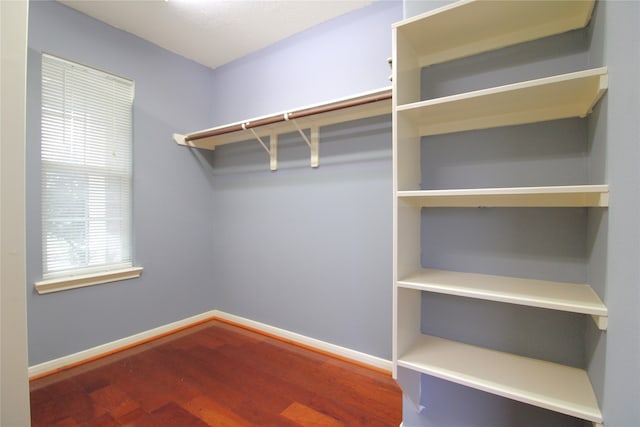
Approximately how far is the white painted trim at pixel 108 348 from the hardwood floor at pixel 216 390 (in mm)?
67

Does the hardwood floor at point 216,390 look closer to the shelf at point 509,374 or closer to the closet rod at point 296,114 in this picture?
the shelf at point 509,374

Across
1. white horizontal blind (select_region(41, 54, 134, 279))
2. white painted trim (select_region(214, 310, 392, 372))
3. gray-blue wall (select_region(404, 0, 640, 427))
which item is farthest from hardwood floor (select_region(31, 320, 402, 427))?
white horizontal blind (select_region(41, 54, 134, 279))

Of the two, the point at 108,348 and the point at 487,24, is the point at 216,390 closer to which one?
the point at 108,348

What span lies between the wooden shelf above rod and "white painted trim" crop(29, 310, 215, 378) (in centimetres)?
173

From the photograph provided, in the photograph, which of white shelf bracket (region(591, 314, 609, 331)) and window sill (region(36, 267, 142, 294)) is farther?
window sill (region(36, 267, 142, 294))

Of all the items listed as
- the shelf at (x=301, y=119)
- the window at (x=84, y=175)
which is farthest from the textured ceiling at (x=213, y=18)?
the shelf at (x=301, y=119)

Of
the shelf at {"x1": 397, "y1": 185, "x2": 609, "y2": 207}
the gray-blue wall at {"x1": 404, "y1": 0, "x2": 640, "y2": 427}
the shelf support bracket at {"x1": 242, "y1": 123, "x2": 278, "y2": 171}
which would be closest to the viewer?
the gray-blue wall at {"x1": 404, "y1": 0, "x2": 640, "y2": 427}

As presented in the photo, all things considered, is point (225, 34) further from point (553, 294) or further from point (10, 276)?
point (553, 294)

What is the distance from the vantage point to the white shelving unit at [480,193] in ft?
3.28

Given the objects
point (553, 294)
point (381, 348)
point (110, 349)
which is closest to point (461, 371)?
point (553, 294)

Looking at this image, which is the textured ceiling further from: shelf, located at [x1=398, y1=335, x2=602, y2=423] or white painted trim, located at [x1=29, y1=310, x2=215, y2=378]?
white painted trim, located at [x1=29, y1=310, x2=215, y2=378]

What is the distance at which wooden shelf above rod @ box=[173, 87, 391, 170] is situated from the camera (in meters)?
1.92

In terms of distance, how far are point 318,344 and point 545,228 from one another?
179cm

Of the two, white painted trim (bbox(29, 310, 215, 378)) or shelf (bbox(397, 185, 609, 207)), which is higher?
shelf (bbox(397, 185, 609, 207))
